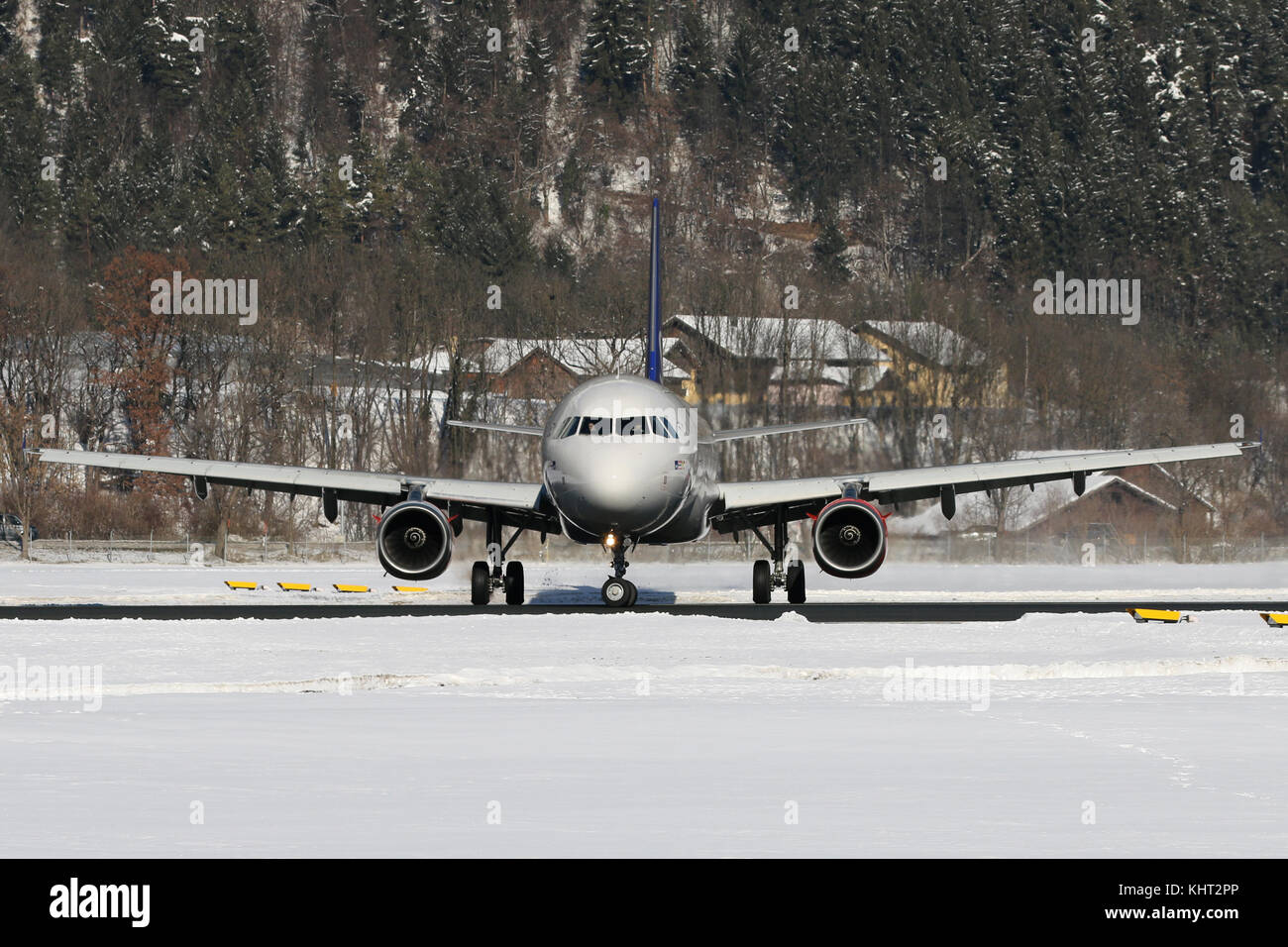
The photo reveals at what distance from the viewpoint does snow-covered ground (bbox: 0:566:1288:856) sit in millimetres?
12516

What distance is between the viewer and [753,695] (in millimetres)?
21359

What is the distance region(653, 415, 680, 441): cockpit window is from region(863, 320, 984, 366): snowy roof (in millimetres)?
70733

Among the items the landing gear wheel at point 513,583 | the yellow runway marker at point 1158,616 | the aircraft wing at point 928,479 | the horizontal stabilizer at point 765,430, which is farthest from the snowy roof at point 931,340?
the yellow runway marker at point 1158,616

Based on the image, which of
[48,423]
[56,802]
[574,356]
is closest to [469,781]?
[56,802]

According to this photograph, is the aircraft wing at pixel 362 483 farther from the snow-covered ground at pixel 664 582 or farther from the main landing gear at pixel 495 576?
the snow-covered ground at pixel 664 582

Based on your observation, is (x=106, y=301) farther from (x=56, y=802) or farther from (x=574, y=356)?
(x=56, y=802)

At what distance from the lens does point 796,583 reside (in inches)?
1558

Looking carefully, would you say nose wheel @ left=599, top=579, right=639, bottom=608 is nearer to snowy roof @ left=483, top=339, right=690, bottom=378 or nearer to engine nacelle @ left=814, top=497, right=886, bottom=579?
engine nacelle @ left=814, top=497, right=886, bottom=579

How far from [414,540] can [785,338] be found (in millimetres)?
67917

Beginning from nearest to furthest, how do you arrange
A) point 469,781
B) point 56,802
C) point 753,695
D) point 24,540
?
1. point 56,802
2. point 469,781
3. point 753,695
4. point 24,540

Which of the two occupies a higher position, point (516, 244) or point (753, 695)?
point (516, 244)

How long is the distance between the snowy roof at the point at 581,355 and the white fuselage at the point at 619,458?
200ft

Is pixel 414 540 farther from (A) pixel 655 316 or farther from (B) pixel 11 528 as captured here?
(B) pixel 11 528
